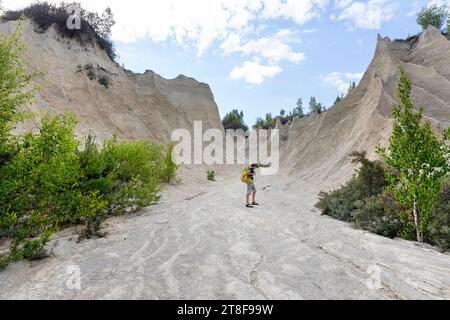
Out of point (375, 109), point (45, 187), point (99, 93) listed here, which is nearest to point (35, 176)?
point (45, 187)

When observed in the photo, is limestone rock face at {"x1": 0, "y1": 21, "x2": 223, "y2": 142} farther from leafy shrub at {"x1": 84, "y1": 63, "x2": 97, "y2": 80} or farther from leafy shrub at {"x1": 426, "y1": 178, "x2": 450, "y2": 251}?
leafy shrub at {"x1": 426, "y1": 178, "x2": 450, "y2": 251}

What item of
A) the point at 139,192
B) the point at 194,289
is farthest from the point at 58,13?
the point at 194,289

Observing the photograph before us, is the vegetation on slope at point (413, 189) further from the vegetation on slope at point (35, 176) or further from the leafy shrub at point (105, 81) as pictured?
the leafy shrub at point (105, 81)

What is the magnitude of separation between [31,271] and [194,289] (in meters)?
2.81

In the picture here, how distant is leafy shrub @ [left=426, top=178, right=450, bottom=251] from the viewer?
6293mm

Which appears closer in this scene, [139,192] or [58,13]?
[139,192]

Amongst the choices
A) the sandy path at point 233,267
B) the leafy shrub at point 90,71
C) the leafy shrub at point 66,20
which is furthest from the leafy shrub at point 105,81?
the sandy path at point 233,267

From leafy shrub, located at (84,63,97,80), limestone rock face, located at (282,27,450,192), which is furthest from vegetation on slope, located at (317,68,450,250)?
leafy shrub, located at (84,63,97,80)

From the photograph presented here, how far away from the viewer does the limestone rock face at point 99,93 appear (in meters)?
24.2

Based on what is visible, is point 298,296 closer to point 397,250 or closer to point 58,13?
point 397,250

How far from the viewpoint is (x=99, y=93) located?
1112 inches

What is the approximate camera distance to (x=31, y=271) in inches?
190

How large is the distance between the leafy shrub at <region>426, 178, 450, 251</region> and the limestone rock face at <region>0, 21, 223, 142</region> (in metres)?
19.5

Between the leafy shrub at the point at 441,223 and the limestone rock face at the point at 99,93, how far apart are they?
64.1 ft
